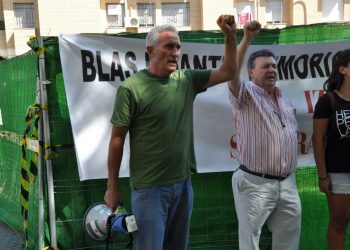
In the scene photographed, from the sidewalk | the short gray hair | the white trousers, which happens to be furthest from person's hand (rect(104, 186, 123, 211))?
the sidewalk

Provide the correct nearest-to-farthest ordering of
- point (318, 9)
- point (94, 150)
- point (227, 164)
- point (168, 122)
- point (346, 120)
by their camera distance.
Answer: point (168, 122)
point (346, 120)
point (94, 150)
point (227, 164)
point (318, 9)

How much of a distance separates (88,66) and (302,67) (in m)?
1.83

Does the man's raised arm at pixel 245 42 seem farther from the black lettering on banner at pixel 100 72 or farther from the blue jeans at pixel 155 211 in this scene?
the black lettering on banner at pixel 100 72

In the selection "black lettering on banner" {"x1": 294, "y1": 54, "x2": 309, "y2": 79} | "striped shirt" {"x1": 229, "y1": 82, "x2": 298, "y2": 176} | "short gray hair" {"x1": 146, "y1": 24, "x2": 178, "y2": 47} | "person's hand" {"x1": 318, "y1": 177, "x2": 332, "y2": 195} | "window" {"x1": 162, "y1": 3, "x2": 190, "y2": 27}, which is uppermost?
"window" {"x1": 162, "y1": 3, "x2": 190, "y2": 27}

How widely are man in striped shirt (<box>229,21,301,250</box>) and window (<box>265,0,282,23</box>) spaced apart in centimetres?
2144

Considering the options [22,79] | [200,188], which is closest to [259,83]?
[200,188]

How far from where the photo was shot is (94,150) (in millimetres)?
3424

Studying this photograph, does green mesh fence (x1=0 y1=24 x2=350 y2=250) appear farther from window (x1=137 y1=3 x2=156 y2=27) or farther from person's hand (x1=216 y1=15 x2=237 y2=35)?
window (x1=137 y1=3 x2=156 y2=27)

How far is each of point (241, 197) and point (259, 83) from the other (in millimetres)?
826

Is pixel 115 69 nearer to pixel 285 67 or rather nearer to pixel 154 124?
pixel 154 124

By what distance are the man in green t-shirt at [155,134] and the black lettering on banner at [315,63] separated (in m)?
1.39

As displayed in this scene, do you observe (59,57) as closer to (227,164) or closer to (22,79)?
(22,79)

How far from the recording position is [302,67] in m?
3.83

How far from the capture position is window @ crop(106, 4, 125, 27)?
22.6 m
